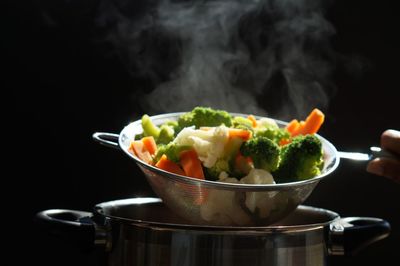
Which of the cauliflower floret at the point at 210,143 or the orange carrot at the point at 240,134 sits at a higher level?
the orange carrot at the point at 240,134

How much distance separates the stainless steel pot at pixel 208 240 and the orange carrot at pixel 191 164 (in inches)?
4.9

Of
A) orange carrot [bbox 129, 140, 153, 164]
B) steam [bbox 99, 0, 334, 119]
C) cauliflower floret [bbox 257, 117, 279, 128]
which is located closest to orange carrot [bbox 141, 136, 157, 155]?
orange carrot [bbox 129, 140, 153, 164]

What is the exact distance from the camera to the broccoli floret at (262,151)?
47.0 inches

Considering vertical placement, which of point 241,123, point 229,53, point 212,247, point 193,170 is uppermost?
point 229,53

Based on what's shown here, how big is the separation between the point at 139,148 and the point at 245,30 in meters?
0.97

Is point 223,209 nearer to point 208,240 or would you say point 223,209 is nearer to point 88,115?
point 208,240

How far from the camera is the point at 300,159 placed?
1.25 m

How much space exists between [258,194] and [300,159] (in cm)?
12

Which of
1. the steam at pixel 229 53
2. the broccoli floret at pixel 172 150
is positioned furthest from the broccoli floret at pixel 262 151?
the steam at pixel 229 53

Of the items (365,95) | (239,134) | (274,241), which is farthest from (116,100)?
(274,241)

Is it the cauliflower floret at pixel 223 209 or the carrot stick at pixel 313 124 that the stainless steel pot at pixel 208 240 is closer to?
the cauliflower floret at pixel 223 209

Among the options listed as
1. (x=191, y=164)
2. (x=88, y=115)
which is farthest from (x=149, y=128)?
(x=88, y=115)

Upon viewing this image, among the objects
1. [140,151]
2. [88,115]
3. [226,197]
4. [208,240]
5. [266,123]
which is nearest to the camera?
[208,240]

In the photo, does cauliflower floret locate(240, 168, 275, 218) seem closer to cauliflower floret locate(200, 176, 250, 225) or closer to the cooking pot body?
cauliflower floret locate(200, 176, 250, 225)
